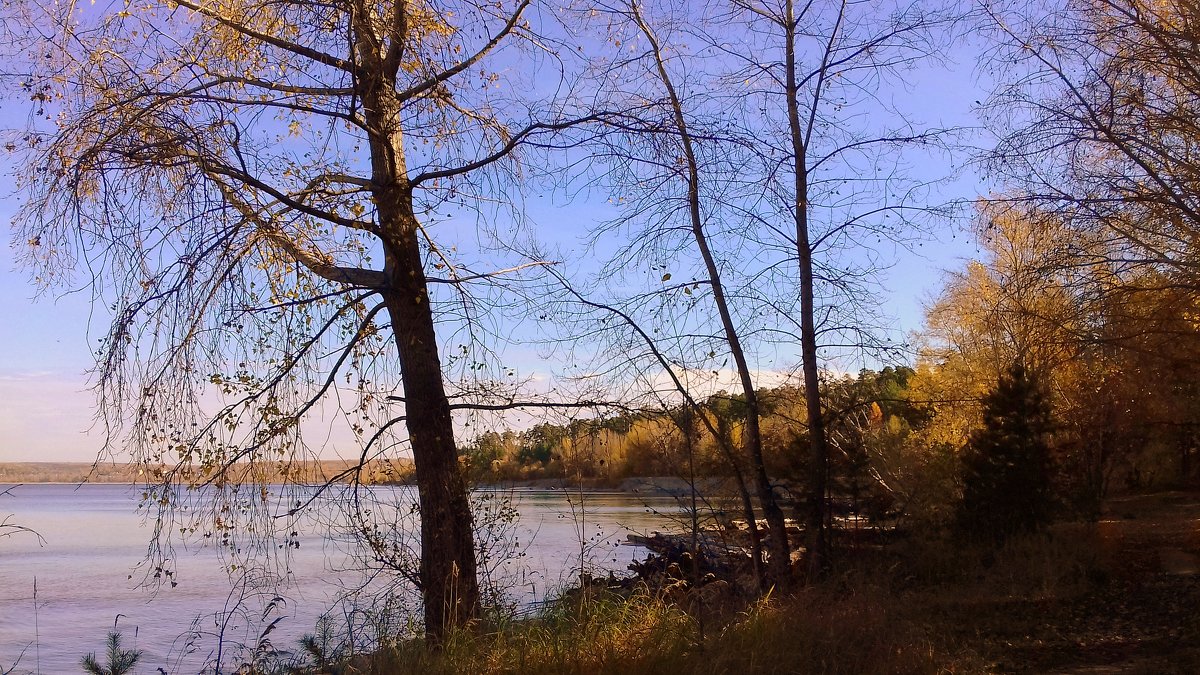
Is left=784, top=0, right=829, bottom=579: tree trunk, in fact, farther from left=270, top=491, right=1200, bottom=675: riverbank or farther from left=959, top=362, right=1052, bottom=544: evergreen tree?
left=959, top=362, right=1052, bottom=544: evergreen tree

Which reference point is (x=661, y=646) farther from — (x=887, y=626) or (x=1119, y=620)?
(x=1119, y=620)

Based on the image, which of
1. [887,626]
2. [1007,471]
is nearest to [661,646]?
[887,626]

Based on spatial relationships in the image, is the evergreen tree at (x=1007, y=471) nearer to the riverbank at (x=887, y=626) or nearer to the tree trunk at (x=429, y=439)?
the riverbank at (x=887, y=626)

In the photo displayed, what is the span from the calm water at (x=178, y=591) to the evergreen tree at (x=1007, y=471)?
20.9 ft

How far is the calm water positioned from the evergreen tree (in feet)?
20.9

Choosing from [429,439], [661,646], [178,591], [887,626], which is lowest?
[178,591]

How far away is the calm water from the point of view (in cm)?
1054

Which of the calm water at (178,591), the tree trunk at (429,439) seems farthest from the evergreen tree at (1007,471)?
the tree trunk at (429,439)

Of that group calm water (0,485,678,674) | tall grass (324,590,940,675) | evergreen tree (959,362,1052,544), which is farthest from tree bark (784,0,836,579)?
evergreen tree (959,362,1052,544)

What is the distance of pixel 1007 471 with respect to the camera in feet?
63.5

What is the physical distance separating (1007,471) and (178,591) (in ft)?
55.3

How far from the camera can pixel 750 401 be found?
458 inches

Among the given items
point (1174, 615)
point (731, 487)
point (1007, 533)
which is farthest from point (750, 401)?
point (1007, 533)

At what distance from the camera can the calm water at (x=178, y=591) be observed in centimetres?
1054
